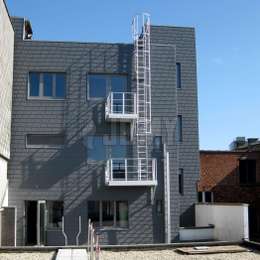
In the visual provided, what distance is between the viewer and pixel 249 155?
27891 millimetres

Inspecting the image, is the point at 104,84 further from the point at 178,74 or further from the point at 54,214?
the point at 54,214

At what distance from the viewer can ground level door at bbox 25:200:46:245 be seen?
2214 cm

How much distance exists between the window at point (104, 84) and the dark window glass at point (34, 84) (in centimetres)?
240

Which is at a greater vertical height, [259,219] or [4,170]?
[4,170]

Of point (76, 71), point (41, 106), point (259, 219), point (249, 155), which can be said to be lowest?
point (259, 219)

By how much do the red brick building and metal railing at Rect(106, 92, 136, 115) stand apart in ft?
19.5

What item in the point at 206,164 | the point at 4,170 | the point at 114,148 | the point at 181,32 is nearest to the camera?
the point at 4,170

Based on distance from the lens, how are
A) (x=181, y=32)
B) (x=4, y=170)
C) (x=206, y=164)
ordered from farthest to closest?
(x=206, y=164)
(x=181, y=32)
(x=4, y=170)

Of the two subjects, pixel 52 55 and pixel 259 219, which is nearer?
pixel 52 55

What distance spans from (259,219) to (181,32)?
Answer: 11.0 m

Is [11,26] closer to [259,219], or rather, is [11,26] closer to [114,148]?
[114,148]

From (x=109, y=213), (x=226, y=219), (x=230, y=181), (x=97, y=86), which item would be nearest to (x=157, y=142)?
(x=97, y=86)

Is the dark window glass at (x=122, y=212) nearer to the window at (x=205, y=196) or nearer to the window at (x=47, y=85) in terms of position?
the window at (x=205, y=196)

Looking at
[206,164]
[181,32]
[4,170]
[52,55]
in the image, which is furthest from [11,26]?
[206,164]
